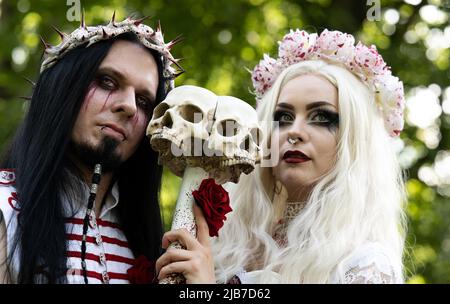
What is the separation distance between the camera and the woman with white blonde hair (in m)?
3.79

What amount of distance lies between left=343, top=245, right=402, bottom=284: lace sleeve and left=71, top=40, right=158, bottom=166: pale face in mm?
1270

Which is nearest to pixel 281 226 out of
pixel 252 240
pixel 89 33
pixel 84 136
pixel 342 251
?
pixel 252 240

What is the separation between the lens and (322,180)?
13.2ft

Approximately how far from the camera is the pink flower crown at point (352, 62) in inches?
169

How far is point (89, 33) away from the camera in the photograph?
404 cm

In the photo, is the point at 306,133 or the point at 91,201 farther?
the point at 306,133

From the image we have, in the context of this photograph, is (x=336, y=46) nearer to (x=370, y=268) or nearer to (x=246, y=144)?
(x=246, y=144)

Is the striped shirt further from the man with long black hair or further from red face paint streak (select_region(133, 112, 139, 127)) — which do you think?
red face paint streak (select_region(133, 112, 139, 127))

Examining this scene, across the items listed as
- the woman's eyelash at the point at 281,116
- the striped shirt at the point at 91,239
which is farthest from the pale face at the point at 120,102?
the woman's eyelash at the point at 281,116

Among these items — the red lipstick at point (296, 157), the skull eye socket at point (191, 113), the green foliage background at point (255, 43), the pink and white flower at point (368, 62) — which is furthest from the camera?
the green foliage background at point (255, 43)

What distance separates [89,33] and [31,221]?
1.07 meters

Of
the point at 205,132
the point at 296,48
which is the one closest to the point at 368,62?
the point at 296,48

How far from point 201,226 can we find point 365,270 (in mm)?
807

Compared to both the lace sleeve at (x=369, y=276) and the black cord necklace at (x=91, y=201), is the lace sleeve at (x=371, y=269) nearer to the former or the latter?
the lace sleeve at (x=369, y=276)
